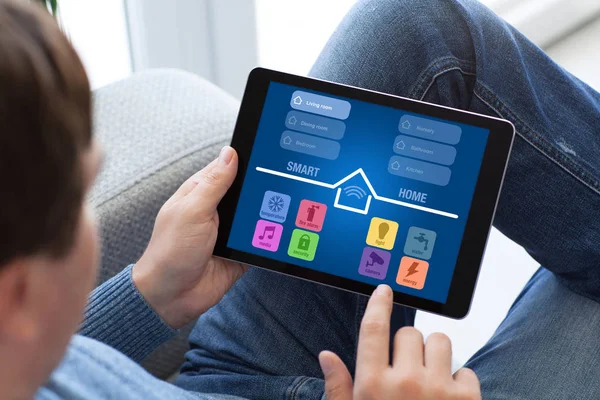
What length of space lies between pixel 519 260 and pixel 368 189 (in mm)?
761

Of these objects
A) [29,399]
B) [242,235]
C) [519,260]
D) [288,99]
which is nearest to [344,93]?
[288,99]

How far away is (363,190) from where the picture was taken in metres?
0.80

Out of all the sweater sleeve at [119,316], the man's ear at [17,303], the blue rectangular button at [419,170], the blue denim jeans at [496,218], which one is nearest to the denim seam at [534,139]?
the blue denim jeans at [496,218]

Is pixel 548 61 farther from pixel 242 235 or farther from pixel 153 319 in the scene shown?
pixel 153 319

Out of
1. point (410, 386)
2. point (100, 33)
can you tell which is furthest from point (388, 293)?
point (100, 33)

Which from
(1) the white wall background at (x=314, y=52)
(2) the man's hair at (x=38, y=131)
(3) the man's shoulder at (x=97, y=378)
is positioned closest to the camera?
(2) the man's hair at (x=38, y=131)

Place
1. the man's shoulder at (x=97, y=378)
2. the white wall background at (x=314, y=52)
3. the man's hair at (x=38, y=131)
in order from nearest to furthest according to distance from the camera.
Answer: the man's hair at (x=38, y=131), the man's shoulder at (x=97, y=378), the white wall background at (x=314, y=52)

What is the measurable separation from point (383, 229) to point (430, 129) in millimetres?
121

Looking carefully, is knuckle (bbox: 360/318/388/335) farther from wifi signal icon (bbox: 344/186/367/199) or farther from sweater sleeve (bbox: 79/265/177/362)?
sweater sleeve (bbox: 79/265/177/362)

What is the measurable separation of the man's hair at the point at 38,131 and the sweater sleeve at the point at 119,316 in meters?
0.37

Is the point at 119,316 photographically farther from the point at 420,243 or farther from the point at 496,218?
the point at 496,218

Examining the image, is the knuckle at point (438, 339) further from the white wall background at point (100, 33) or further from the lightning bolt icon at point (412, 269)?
the white wall background at point (100, 33)

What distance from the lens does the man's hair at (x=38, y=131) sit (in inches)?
15.0

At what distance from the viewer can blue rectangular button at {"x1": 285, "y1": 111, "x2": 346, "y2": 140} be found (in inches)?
32.0
